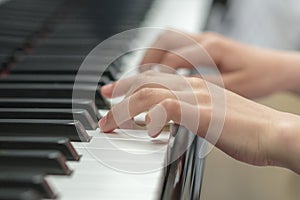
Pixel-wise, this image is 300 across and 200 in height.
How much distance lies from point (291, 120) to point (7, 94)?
42 cm

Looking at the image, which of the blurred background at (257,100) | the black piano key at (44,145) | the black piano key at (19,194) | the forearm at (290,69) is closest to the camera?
the black piano key at (19,194)

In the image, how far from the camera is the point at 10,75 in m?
0.98

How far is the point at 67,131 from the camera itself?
75 centimetres

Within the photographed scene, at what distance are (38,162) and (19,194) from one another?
81 millimetres

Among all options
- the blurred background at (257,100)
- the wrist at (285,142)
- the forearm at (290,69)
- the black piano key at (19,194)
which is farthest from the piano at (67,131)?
the blurred background at (257,100)

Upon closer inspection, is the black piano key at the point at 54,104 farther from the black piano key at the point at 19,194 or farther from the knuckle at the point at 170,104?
the black piano key at the point at 19,194

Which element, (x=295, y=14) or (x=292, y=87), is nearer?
(x=292, y=87)

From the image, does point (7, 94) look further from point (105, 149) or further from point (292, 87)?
point (292, 87)

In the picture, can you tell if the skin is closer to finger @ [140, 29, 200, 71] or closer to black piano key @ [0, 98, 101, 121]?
black piano key @ [0, 98, 101, 121]

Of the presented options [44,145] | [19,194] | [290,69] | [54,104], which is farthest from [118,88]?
[290,69]

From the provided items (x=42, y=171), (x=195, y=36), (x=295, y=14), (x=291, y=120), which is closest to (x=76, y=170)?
(x=42, y=171)

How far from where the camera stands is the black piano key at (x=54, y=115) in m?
0.80

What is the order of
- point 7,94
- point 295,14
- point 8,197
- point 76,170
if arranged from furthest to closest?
point 295,14, point 7,94, point 76,170, point 8,197

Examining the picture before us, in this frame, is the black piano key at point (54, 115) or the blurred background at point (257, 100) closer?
the black piano key at point (54, 115)
